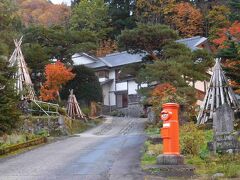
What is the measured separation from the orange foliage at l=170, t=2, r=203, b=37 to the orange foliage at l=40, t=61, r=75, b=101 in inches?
830

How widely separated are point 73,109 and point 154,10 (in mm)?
23367

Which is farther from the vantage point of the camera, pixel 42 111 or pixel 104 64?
pixel 104 64

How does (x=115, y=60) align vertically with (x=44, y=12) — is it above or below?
below

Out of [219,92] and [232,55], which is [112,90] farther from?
[232,55]

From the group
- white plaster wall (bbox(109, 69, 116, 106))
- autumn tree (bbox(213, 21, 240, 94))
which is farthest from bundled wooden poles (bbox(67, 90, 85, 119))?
autumn tree (bbox(213, 21, 240, 94))

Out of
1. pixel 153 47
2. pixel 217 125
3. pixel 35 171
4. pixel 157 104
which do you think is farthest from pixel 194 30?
pixel 35 171

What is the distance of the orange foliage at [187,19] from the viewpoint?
51531mm

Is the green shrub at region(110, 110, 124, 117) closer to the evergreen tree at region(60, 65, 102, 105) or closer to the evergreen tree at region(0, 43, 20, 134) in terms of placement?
the evergreen tree at region(60, 65, 102, 105)

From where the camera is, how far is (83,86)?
140 ft

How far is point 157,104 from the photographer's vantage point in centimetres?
Result: 2759

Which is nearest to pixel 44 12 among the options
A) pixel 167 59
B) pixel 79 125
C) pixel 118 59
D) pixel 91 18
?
pixel 91 18

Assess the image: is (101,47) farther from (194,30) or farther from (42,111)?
(42,111)

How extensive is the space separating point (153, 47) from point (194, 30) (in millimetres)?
19552

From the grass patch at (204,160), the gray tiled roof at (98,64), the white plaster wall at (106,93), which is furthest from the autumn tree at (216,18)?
the grass patch at (204,160)
